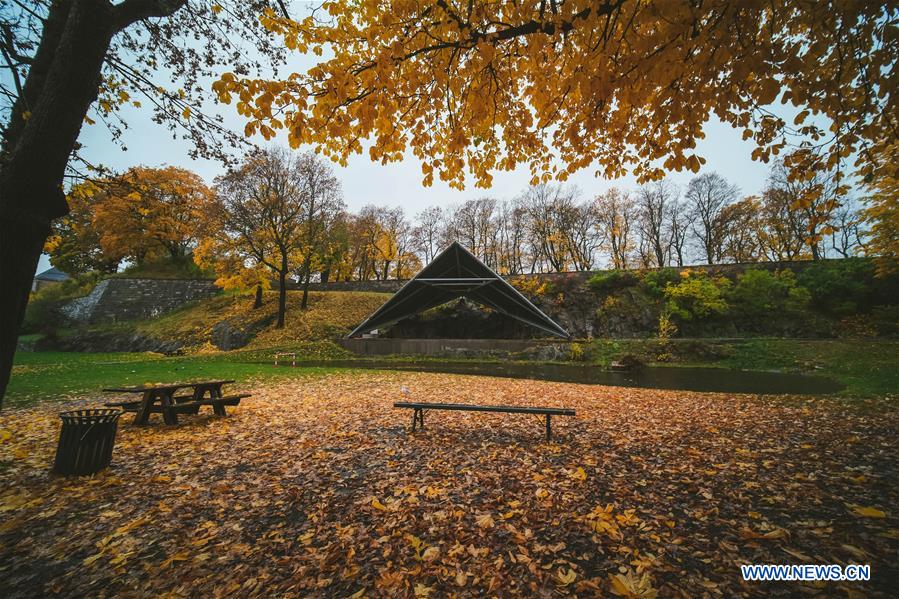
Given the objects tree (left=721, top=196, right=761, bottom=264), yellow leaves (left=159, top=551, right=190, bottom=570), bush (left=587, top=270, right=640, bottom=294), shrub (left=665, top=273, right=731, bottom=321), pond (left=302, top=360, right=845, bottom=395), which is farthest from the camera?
tree (left=721, top=196, right=761, bottom=264)

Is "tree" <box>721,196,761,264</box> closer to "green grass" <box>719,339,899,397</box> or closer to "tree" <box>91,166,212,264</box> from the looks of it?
"green grass" <box>719,339,899,397</box>

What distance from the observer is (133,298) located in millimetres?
30203

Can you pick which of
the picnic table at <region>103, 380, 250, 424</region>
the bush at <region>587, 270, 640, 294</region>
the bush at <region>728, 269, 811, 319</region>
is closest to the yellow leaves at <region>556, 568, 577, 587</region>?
the picnic table at <region>103, 380, 250, 424</region>

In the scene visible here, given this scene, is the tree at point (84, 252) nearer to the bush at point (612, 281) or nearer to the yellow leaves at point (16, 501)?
the yellow leaves at point (16, 501)

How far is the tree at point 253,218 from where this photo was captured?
2366 centimetres

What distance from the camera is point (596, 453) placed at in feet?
15.6

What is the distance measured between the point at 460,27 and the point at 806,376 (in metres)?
18.6

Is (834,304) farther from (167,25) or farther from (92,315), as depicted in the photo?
(92,315)

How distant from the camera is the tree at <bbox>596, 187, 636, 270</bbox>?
126ft

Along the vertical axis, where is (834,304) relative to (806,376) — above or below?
above

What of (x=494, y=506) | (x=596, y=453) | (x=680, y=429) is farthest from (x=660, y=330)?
(x=494, y=506)

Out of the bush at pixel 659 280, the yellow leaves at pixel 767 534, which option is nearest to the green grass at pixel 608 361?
the bush at pixel 659 280

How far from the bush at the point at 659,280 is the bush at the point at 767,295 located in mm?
3716

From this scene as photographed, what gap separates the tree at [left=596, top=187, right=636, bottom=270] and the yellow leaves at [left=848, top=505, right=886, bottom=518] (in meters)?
38.7
